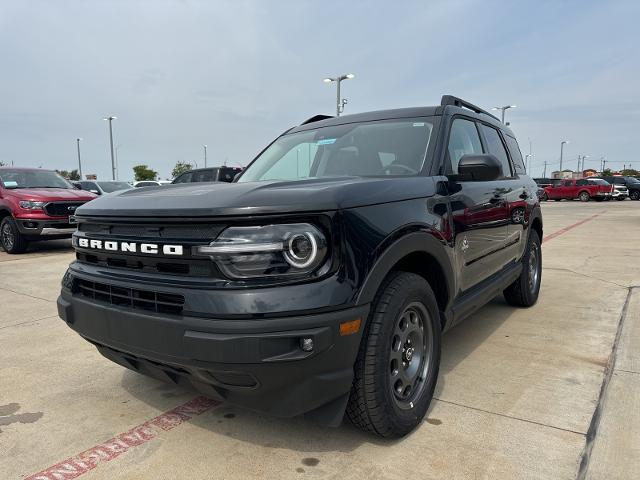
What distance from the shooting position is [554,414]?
107 inches

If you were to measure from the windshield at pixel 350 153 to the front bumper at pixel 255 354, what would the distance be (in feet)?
4.22

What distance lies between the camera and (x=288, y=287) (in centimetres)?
192

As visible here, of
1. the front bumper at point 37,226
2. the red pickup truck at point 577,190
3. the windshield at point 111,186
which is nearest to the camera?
the front bumper at point 37,226

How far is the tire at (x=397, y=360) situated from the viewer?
2174mm

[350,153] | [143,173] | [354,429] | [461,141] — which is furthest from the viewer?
[143,173]

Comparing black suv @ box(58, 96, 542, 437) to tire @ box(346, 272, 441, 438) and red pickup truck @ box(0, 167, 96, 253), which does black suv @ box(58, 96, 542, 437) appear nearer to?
tire @ box(346, 272, 441, 438)

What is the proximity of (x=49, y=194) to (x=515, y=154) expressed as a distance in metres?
8.22

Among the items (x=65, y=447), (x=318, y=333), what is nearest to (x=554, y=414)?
(x=318, y=333)

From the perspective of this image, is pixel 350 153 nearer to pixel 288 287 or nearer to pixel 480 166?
pixel 480 166

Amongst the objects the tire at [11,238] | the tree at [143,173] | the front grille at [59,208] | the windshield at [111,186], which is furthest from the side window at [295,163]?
the tree at [143,173]

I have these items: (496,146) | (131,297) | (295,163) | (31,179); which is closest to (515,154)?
(496,146)

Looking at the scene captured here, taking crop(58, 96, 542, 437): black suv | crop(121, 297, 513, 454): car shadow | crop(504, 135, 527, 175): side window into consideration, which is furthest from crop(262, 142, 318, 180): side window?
crop(504, 135, 527, 175): side window

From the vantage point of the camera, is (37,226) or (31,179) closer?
(37,226)

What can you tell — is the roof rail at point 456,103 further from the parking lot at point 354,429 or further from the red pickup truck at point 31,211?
the red pickup truck at point 31,211
